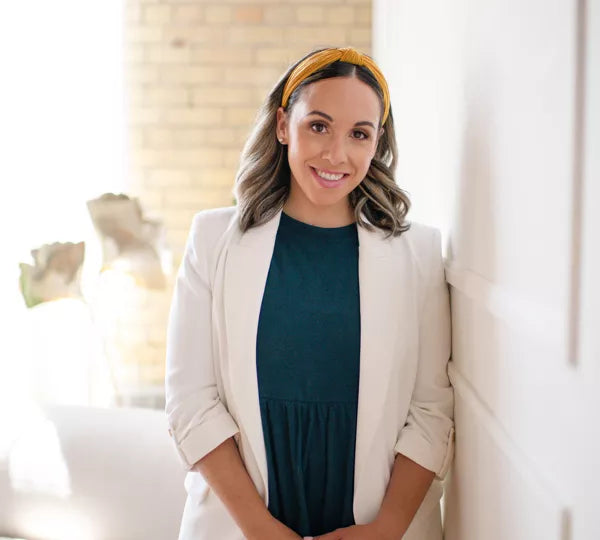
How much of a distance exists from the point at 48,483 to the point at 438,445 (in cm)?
123

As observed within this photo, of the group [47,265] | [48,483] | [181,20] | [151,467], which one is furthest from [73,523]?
[181,20]

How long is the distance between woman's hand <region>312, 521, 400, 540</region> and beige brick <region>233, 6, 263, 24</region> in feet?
9.33

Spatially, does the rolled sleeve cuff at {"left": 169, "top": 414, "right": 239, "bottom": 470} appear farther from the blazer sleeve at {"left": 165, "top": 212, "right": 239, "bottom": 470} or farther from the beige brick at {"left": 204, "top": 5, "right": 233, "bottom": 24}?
the beige brick at {"left": 204, "top": 5, "right": 233, "bottom": 24}

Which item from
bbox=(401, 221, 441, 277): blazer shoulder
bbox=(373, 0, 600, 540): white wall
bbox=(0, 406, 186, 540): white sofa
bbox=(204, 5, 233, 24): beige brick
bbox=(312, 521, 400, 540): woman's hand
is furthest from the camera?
bbox=(204, 5, 233, 24): beige brick

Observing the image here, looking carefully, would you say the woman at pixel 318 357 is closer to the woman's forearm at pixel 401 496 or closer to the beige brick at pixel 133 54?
the woman's forearm at pixel 401 496

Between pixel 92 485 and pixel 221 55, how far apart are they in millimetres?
2279

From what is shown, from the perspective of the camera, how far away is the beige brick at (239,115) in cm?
380

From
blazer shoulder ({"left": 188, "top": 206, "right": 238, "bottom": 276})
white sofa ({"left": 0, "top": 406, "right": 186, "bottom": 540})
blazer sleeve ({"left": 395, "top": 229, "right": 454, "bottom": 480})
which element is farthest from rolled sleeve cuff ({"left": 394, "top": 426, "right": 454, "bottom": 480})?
white sofa ({"left": 0, "top": 406, "right": 186, "bottom": 540})

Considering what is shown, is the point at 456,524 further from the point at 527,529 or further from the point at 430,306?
the point at 527,529

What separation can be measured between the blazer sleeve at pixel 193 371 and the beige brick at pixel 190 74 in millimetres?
2359

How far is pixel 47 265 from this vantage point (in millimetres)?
Result: 2992

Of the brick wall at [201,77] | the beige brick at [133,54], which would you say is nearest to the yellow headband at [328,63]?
the brick wall at [201,77]

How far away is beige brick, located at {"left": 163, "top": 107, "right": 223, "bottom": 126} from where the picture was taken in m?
3.79

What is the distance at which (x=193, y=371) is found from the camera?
1550 millimetres
